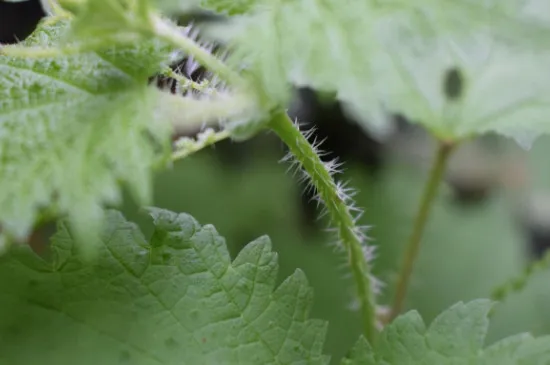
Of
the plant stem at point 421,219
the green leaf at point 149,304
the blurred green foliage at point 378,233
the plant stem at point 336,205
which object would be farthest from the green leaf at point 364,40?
the blurred green foliage at point 378,233

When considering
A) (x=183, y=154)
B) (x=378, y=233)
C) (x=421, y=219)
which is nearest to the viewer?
(x=183, y=154)

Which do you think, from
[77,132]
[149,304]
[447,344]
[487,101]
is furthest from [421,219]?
[77,132]

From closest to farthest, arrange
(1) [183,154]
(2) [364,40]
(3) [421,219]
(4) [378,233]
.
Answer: (2) [364,40] → (1) [183,154] → (3) [421,219] → (4) [378,233]

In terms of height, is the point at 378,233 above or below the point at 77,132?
above

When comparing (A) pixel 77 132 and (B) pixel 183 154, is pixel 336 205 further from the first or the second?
(A) pixel 77 132

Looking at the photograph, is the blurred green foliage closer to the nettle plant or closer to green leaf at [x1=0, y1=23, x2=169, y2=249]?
the nettle plant

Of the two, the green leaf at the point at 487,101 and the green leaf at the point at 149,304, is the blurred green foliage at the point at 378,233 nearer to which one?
the green leaf at the point at 487,101
